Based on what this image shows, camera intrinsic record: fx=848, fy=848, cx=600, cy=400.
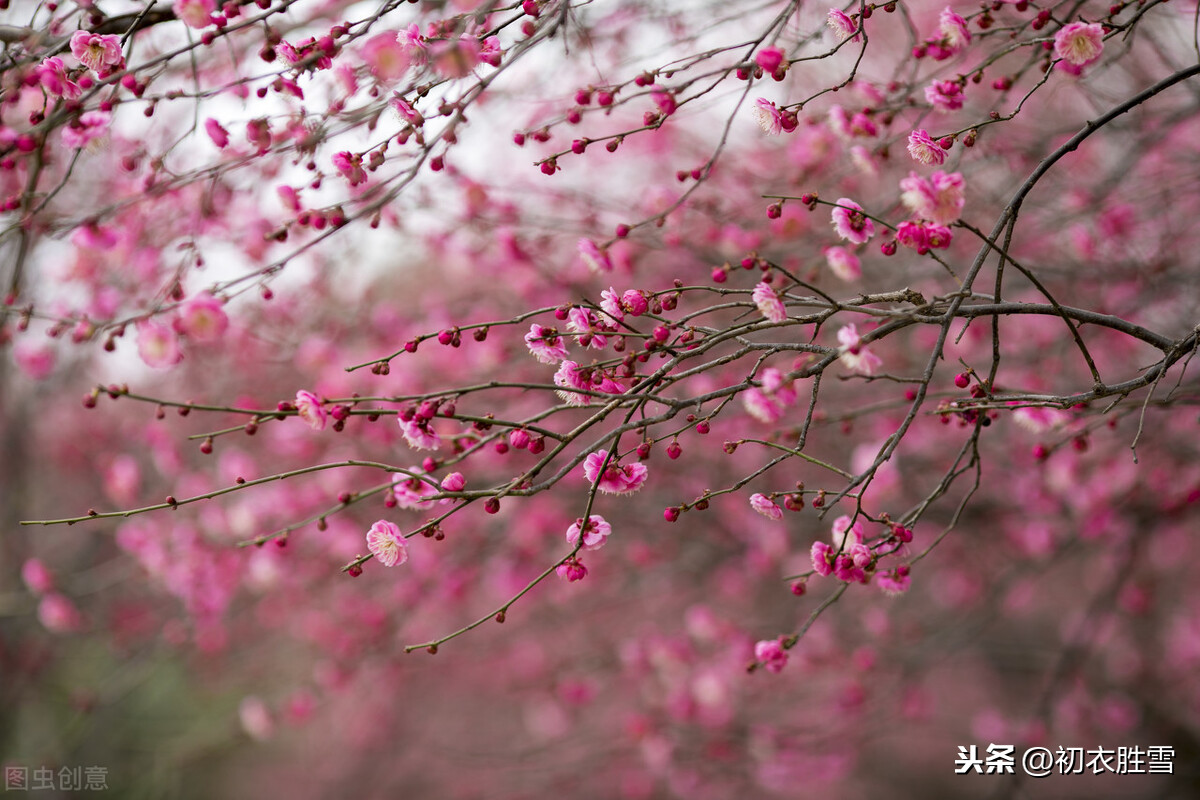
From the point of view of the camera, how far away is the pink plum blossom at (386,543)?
147 cm

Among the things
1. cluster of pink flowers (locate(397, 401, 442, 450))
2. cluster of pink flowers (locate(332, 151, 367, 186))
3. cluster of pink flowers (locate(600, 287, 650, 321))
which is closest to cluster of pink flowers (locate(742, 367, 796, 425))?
cluster of pink flowers (locate(600, 287, 650, 321))

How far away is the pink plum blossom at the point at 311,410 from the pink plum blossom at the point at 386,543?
20 cm

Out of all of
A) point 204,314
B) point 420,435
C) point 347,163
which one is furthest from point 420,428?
point 204,314

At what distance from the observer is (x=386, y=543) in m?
1.48

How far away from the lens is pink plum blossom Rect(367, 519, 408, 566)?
1.47 meters

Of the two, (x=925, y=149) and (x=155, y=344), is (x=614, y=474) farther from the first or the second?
(x=155, y=344)

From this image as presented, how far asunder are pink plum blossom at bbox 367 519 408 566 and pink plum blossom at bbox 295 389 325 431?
20 centimetres

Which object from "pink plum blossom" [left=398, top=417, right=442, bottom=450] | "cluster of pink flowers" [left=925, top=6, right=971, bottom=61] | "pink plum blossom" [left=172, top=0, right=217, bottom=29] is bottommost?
"pink plum blossom" [left=398, top=417, right=442, bottom=450]

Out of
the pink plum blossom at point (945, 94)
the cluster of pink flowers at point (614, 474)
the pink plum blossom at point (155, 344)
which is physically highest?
the pink plum blossom at point (945, 94)

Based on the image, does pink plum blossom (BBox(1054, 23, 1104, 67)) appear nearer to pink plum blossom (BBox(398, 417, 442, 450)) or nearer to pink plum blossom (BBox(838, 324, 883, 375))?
pink plum blossom (BBox(838, 324, 883, 375))

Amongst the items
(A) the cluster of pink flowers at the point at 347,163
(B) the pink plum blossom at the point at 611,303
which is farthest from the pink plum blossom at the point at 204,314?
(B) the pink plum blossom at the point at 611,303

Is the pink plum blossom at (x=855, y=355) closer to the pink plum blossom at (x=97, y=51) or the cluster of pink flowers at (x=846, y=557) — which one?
the cluster of pink flowers at (x=846, y=557)

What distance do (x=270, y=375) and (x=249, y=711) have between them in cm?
154

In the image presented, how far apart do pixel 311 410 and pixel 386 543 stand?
0.86 ft
